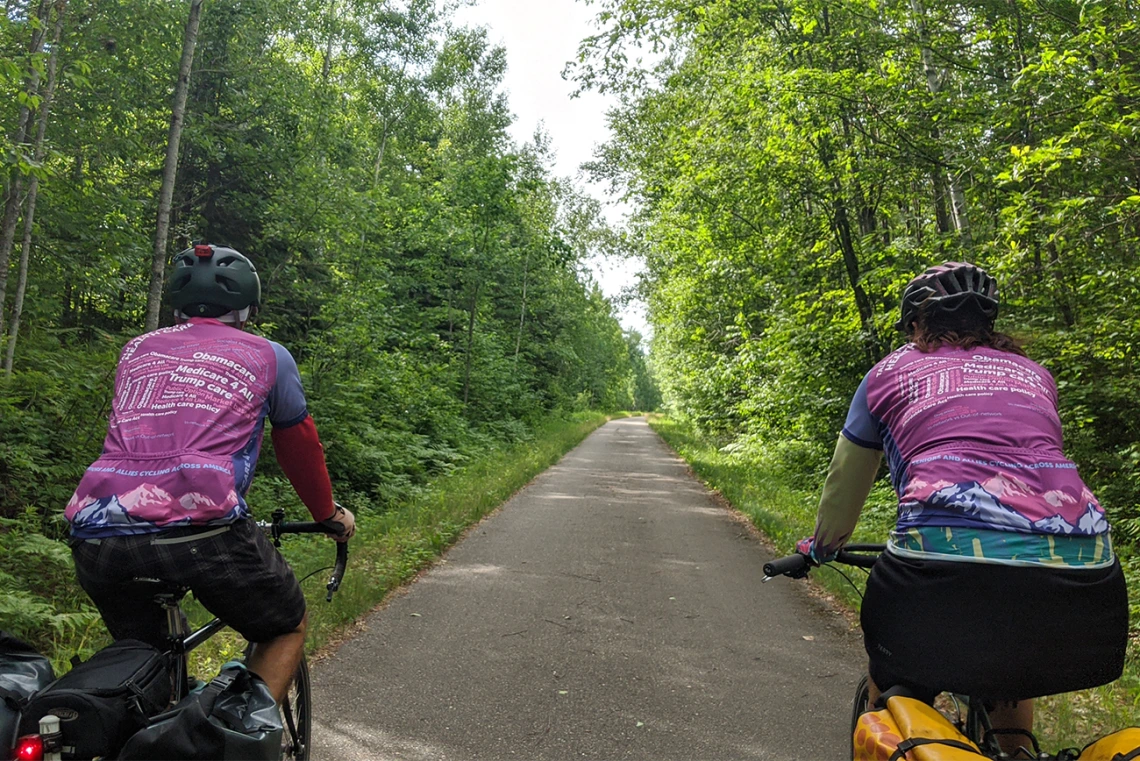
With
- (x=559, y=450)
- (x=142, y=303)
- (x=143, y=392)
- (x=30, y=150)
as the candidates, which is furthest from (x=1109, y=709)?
(x=559, y=450)

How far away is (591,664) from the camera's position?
5043 millimetres

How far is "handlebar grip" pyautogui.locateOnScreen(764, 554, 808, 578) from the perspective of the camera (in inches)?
91.0

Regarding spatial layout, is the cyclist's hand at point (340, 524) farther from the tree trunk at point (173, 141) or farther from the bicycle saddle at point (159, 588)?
the tree trunk at point (173, 141)

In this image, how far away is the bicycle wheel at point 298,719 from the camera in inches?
109

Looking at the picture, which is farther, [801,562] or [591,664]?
[591,664]

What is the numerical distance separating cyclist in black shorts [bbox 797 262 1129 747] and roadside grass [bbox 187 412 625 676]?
205 centimetres

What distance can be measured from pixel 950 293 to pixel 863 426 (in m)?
0.51

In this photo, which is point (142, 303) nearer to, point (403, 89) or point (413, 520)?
point (413, 520)

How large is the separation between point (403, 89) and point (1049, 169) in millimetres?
21779

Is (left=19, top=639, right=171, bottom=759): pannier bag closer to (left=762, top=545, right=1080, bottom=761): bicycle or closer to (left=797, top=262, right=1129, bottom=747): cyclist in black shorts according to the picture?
(left=762, top=545, right=1080, bottom=761): bicycle

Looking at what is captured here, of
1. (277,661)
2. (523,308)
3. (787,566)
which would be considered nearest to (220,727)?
(277,661)

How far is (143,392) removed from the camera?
226cm

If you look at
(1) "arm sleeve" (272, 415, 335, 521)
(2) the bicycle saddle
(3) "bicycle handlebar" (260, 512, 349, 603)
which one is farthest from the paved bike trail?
(2) the bicycle saddle

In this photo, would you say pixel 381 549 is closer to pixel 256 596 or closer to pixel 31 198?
pixel 31 198
